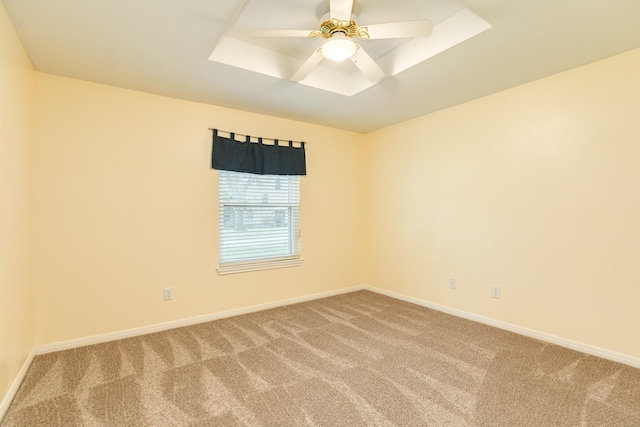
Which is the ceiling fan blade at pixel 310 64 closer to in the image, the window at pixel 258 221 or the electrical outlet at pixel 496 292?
the window at pixel 258 221

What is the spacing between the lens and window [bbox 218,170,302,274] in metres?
3.47

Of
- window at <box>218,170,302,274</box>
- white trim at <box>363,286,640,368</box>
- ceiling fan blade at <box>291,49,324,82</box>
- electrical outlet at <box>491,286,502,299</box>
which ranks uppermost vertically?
ceiling fan blade at <box>291,49,324,82</box>

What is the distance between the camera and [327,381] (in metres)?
2.09

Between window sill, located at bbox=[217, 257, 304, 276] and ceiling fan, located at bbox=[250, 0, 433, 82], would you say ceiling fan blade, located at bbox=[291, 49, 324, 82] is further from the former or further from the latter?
window sill, located at bbox=[217, 257, 304, 276]

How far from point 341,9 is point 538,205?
2.39 metres

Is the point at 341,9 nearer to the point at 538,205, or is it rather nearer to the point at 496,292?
the point at 538,205

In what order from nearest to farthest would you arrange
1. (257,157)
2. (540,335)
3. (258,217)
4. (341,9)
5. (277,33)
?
(341,9) → (277,33) → (540,335) → (257,157) → (258,217)

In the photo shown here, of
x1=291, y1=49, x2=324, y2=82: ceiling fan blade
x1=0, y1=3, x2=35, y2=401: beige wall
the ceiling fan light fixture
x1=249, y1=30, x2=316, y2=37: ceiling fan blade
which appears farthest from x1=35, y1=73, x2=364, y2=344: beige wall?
the ceiling fan light fixture

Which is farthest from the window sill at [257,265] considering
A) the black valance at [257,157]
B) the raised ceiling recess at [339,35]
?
the raised ceiling recess at [339,35]

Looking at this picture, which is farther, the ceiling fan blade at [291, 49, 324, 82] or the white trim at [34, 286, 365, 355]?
the white trim at [34, 286, 365, 355]

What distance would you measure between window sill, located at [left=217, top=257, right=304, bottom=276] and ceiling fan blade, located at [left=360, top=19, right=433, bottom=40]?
267cm

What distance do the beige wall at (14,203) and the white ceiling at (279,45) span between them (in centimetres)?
22

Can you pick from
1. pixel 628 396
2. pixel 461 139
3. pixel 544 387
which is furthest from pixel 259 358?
pixel 461 139

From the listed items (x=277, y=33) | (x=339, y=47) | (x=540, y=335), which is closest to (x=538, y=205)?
(x=540, y=335)
